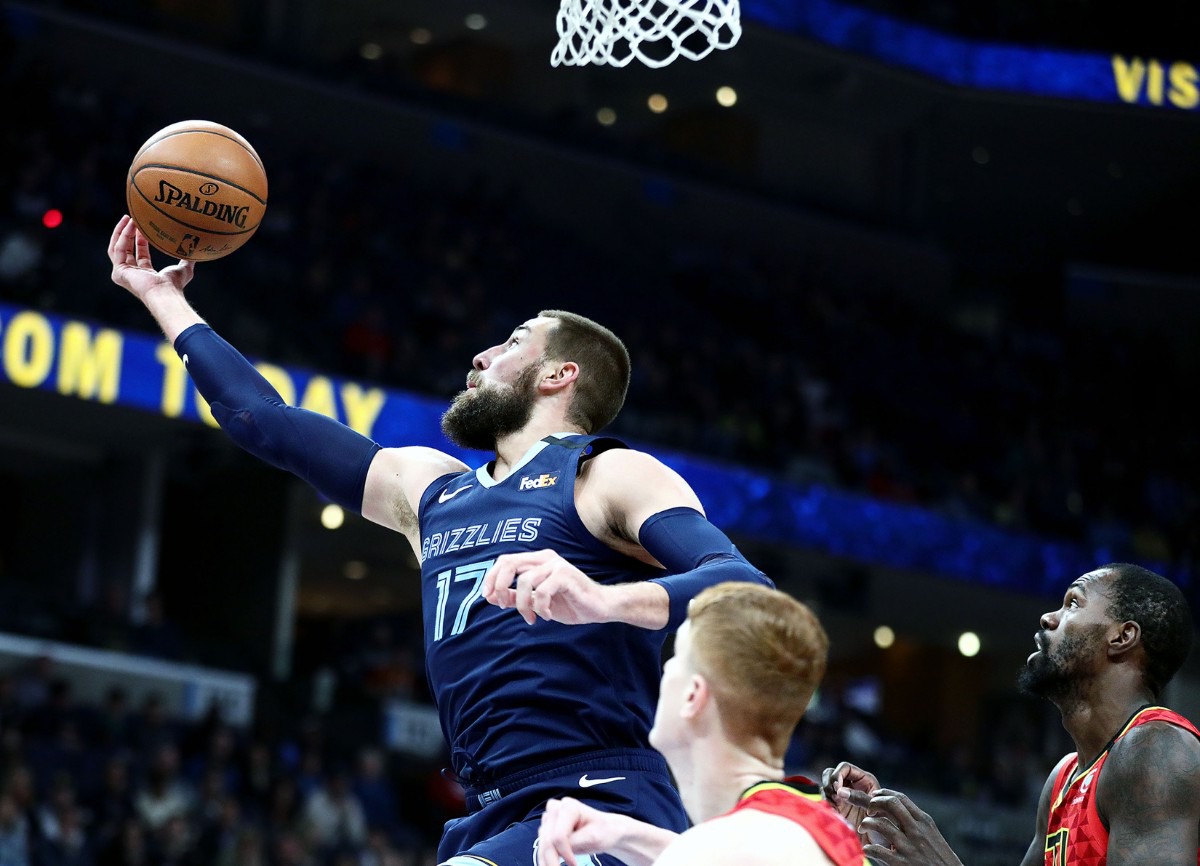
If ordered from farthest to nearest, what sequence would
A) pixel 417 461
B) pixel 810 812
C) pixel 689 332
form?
pixel 689 332, pixel 417 461, pixel 810 812

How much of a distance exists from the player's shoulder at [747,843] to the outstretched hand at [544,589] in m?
0.60

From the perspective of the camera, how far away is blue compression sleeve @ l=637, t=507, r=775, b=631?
3.52 meters

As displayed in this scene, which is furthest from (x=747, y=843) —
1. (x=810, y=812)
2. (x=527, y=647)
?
(x=527, y=647)

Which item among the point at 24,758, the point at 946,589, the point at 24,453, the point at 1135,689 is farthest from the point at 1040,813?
the point at 946,589

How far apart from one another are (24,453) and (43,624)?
15.5 feet

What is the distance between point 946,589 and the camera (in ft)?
74.8

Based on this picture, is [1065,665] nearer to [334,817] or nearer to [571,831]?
[571,831]

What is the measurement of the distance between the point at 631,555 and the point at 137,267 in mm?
1855

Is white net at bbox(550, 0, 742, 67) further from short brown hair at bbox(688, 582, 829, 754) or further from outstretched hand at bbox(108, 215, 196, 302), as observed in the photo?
short brown hair at bbox(688, 582, 829, 754)

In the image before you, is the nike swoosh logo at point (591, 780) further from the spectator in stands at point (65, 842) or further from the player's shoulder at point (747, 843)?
the spectator in stands at point (65, 842)

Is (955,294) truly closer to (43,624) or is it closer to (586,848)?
(43,624)

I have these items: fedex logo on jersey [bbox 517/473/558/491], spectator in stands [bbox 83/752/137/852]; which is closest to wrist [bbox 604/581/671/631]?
fedex logo on jersey [bbox 517/473/558/491]

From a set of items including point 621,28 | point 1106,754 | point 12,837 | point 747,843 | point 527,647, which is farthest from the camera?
point 12,837

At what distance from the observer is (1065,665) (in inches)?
178
